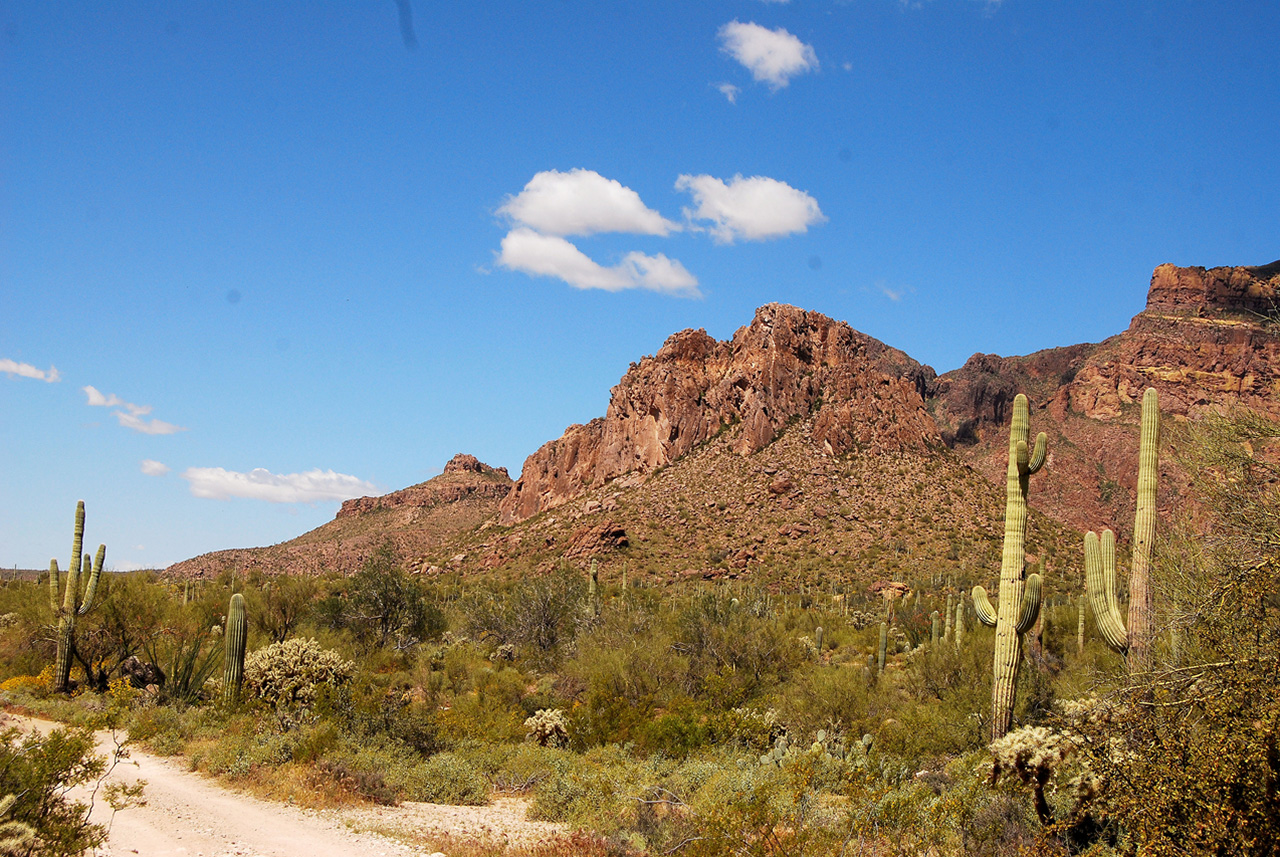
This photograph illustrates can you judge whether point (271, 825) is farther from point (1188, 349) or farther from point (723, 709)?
point (1188, 349)

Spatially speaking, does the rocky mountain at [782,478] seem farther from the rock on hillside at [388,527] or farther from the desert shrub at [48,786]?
the desert shrub at [48,786]

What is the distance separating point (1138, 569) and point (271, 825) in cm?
1210

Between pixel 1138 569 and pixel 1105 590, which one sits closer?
pixel 1138 569

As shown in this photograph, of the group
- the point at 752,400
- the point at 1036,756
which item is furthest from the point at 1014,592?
the point at 752,400

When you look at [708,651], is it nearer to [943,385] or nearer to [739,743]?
[739,743]

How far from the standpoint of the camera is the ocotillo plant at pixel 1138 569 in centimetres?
1097

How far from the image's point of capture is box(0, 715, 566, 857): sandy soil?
966cm

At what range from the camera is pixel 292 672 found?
1703cm

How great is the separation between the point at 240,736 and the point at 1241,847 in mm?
14598

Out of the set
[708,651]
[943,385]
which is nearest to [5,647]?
[708,651]

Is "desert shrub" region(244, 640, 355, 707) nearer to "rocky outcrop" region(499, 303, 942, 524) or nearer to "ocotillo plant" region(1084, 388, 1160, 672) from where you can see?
"ocotillo plant" region(1084, 388, 1160, 672)

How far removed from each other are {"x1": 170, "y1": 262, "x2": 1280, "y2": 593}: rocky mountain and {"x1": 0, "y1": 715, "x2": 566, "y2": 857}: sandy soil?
105 feet

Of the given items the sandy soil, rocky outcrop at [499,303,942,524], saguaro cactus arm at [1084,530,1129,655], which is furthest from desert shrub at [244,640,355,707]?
rocky outcrop at [499,303,942,524]

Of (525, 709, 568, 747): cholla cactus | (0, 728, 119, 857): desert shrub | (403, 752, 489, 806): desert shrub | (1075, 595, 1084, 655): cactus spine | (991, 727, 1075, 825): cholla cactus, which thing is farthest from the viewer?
(1075, 595, 1084, 655): cactus spine
